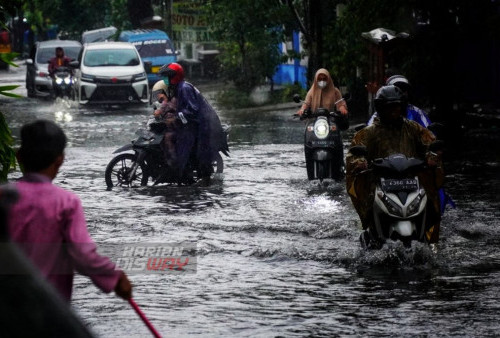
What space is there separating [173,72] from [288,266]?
22.1ft

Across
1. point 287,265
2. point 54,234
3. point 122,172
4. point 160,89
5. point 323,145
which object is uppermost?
point 54,234

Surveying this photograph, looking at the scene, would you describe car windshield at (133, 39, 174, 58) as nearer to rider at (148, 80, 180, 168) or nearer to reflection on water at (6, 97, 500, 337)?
reflection on water at (6, 97, 500, 337)

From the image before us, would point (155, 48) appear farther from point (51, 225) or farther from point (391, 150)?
point (51, 225)

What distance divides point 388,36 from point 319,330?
15.0 meters

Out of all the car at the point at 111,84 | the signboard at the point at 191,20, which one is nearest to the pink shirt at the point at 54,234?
the car at the point at 111,84

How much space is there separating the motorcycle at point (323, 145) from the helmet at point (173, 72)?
5.42ft

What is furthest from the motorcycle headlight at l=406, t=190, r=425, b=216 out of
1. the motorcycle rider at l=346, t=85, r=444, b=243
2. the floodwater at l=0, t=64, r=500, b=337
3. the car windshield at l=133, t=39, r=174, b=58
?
the car windshield at l=133, t=39, r=174, b=58

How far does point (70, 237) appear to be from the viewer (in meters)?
5.55

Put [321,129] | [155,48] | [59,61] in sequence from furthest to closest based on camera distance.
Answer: [155,48] < [59,61] < [321,129]

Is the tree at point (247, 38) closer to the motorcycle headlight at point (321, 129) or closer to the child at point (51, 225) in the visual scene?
the motorcycle headlight at point (321, 129)

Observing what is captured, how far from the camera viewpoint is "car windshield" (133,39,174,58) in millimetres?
42625

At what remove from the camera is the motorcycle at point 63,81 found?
35.9 meters

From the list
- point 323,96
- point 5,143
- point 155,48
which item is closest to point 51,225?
point 5,143

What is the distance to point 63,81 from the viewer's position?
118 ft
